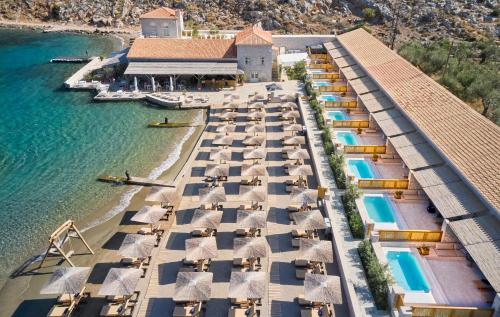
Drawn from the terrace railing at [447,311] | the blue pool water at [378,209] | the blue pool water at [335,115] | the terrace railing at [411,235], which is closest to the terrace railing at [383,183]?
the blue pool water at [378,209]

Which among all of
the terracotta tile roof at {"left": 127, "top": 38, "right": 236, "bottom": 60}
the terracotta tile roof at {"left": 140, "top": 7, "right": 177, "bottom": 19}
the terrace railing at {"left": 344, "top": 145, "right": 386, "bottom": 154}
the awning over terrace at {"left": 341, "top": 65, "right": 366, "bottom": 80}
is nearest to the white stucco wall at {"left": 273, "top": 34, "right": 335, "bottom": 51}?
the terracotta tile roof at {"left": 127, "top": 38, "right": 236, "bottom": 60}

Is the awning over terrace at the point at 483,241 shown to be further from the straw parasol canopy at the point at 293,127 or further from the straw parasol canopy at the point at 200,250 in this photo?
the straw parasol canopy at the point at 293,127

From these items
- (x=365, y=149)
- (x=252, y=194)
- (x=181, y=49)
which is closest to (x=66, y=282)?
(x=252, y=194)

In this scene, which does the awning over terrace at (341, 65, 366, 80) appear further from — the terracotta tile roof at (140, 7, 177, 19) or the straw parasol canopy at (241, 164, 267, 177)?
the terracotta tile roof at (140, 7, 177, 19)

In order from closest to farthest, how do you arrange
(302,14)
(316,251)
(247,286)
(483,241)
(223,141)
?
(247,286)
(483,241)
(316,251)
(223,141)
(302,14)

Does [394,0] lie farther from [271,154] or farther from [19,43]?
[19,43]

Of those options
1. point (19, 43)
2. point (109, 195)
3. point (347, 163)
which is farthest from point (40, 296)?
point (19, 43)

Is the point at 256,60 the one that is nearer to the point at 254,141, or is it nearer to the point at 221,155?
the point at 254,141
